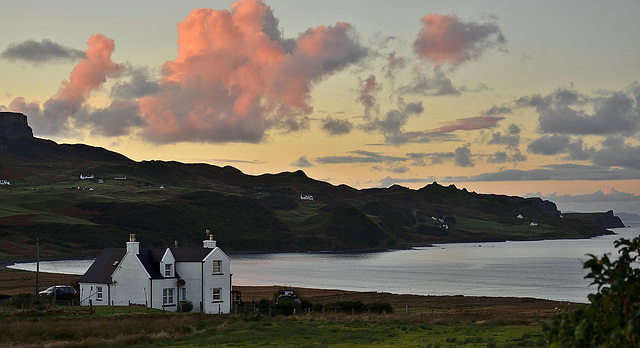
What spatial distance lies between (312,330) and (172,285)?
2357 centimetres

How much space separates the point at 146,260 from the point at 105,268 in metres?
4.54

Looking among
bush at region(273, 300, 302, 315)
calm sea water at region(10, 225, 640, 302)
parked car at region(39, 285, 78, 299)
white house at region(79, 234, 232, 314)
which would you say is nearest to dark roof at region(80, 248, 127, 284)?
white house at region(79, 234, 232, 314)

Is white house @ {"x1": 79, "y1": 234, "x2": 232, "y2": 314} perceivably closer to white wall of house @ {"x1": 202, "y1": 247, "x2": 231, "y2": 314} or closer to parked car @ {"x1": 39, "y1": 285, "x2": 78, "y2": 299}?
white wall of house @ {"x1": 202, "y1": 247, "x2": 231, "y2": 314}

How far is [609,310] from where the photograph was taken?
948cm

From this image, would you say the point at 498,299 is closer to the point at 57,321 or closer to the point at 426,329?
the point at 426,329

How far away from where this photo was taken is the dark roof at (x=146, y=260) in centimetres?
6128

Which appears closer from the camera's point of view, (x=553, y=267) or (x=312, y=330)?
(x=312, y=330)

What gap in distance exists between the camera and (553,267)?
192625 mm

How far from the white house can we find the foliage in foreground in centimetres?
5317

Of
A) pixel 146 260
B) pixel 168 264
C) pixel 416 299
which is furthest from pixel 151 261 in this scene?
pixel 416 299

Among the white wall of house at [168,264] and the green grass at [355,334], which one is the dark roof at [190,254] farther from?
the green grass at [355,334]

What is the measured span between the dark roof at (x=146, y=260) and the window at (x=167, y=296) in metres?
1.45

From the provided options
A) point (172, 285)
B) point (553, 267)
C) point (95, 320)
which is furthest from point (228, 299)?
point (553, 267)

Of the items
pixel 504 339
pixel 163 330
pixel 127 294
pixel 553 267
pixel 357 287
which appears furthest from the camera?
pixel 553 267
